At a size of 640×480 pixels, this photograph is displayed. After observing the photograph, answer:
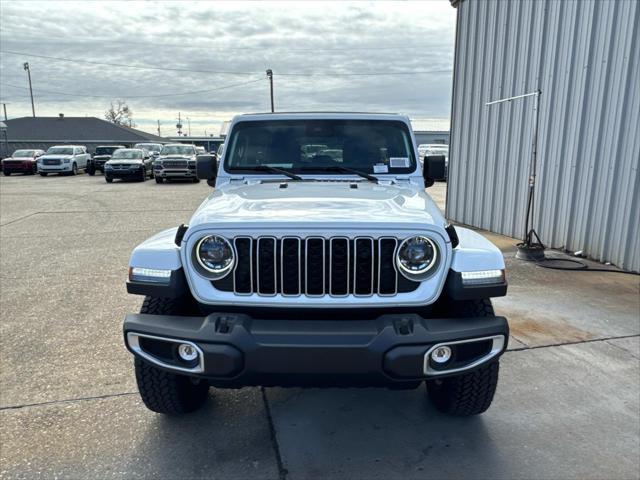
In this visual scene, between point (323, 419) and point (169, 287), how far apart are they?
4.25 feet

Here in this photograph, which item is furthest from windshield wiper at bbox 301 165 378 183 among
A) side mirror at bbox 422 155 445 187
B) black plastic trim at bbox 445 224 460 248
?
black plastic trim at bbox 445 224 460 248

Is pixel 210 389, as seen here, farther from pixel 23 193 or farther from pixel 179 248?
pixel 23 193

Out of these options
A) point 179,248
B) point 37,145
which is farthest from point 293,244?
point 37,145

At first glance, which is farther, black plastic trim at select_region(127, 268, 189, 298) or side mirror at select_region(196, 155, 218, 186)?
side mirror at select_region(196, 155, 218, 186)

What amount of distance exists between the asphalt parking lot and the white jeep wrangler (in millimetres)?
279

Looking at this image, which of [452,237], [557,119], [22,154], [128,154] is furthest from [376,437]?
[22,154]

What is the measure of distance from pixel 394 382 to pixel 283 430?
916 millimetres

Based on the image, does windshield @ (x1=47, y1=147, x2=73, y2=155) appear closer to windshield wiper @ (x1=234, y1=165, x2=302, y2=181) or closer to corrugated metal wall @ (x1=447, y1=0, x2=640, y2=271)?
corrugated metal wall @ (x1=447, y1=0, x2=640, y2=271)

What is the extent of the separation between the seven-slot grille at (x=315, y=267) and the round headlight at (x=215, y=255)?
4cm

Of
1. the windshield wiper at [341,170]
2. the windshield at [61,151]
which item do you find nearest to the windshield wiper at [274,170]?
the windshield wiper at [341,170]

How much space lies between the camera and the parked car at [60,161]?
26656 millimetres

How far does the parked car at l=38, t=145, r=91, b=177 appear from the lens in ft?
87.5

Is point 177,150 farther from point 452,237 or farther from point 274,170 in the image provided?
point 452,237

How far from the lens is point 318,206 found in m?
2.66
